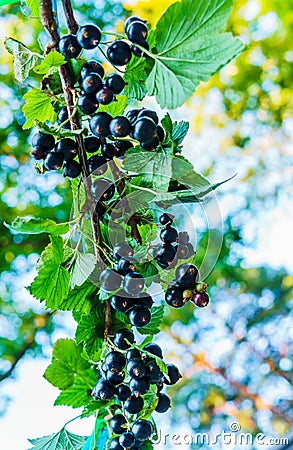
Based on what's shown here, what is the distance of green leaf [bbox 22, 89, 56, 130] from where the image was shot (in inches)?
14.9

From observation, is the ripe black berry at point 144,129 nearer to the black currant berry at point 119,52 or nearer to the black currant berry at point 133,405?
the black currant berry at point 119,52

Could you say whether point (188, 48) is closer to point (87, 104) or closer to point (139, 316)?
point (87, 104)

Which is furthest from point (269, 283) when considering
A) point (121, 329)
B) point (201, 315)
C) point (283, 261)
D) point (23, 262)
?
point (121, 329)

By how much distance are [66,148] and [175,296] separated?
0.39 ft

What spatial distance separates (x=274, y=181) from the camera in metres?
1.83

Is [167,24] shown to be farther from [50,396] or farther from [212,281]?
[212,281]

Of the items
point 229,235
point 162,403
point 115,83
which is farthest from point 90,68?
point 229,235

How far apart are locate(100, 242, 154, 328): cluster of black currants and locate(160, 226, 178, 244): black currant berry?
0.02 meters

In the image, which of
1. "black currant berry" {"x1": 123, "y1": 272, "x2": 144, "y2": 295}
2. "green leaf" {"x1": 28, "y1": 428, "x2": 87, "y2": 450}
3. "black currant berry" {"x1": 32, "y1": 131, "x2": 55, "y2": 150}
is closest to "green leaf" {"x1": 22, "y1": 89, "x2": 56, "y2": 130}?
"black currant berry" {"x1": 32, "y1": 131, "x2": 55, "y2": 150}

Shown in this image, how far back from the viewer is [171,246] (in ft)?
1.27

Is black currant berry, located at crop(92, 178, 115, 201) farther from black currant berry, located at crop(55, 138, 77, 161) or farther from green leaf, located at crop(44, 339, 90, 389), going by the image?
green leaf, located at crop(44, 339, 90, 389)

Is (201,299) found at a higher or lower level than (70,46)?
lower

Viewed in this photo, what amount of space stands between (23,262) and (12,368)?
274mm

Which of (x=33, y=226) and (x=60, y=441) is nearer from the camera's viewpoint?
(x=33, y=226)
